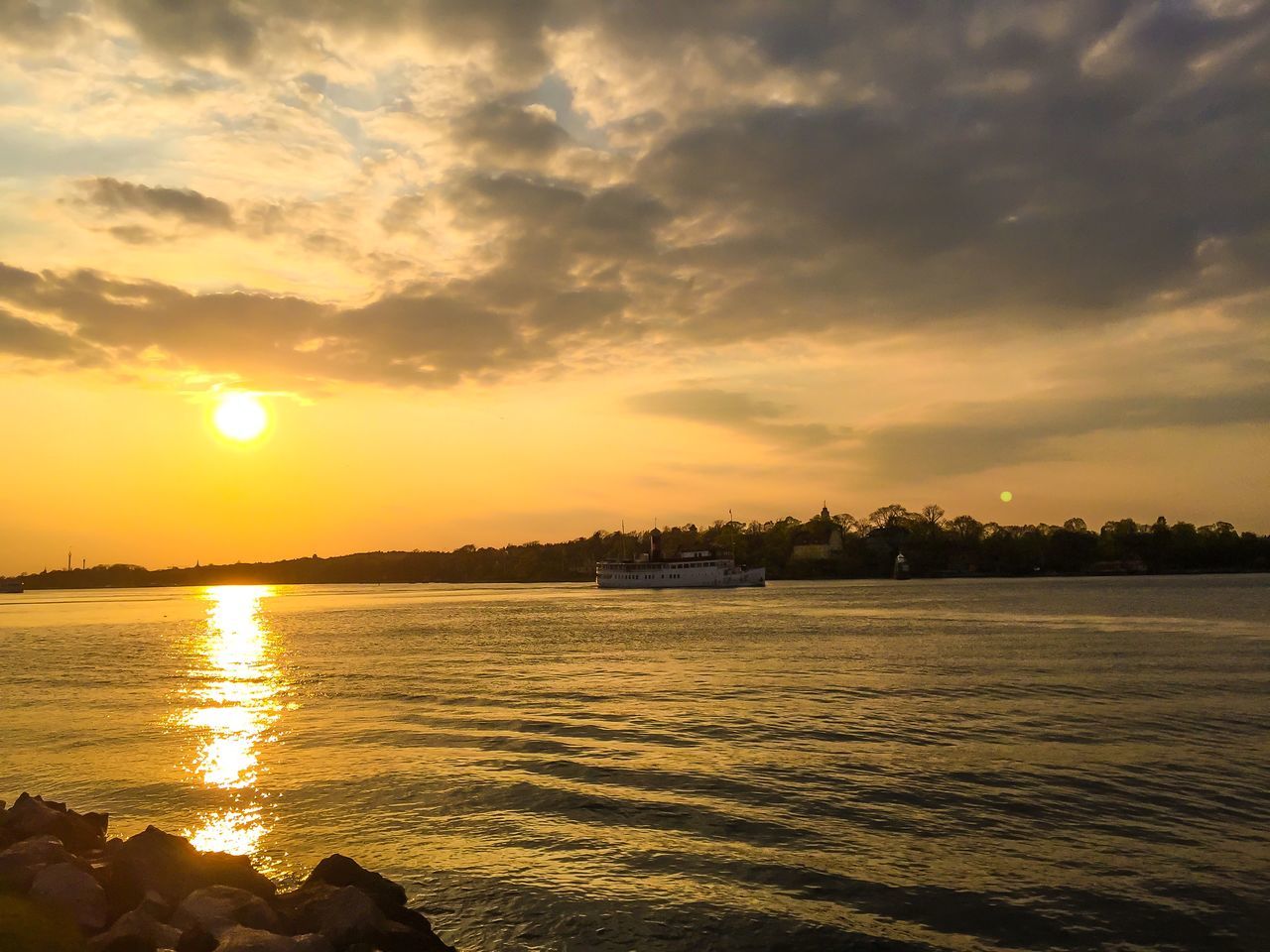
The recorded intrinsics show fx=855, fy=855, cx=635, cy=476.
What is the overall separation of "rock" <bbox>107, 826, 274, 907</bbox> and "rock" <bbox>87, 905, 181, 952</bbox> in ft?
3.91

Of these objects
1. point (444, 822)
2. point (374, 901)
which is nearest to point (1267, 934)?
point (374, 901)

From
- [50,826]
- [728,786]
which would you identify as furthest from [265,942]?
[728,786]

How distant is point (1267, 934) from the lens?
12359 millimetres

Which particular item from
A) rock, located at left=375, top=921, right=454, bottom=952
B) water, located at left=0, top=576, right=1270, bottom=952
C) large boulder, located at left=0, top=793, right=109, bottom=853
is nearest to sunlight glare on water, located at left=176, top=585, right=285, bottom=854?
water, located at left=0, top=576, right=1270, bottom=952

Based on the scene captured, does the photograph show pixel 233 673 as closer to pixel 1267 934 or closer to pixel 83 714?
pixel 83 714

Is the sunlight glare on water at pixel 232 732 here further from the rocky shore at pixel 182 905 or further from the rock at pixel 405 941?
the rock at pixel 405 941

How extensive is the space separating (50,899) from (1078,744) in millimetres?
25232

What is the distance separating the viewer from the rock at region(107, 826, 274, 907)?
13383 millimetres

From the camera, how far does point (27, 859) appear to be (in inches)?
552

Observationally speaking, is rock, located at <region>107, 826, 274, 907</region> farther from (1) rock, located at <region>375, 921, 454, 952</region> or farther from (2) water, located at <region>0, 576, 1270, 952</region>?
(1) rock, located at <region>375, 921, 454, 952</region>

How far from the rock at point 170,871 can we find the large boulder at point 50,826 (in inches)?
112

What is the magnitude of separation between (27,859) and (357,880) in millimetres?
5591

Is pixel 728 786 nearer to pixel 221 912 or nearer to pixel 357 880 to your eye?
pixel 357 880

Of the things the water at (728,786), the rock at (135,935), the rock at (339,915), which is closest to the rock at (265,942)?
the rock at (339,915)
